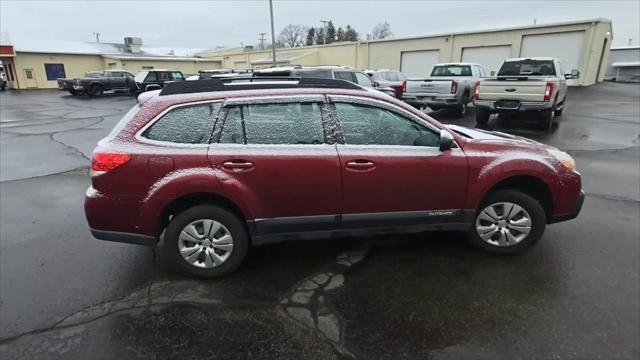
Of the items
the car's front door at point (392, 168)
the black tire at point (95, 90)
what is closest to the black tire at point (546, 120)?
the car's front door at point (392, 168)

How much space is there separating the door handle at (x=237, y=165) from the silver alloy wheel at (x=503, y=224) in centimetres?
230

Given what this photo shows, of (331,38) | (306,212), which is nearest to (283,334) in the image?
(306,212)

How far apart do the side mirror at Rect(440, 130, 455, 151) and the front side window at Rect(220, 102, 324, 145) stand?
1086 mm

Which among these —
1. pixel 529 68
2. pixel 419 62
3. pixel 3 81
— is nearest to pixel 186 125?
pixel 529 68

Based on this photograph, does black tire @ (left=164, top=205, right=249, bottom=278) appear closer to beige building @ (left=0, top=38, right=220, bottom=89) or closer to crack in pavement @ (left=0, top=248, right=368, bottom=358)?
crack in pavement @ (left=0, top=248, right=368, bottom=358)

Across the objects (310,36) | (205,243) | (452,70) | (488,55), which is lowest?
(205,243)

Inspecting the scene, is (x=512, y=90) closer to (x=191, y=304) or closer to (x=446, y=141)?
(x=446, y=141)

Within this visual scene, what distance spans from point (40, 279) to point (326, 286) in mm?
2593

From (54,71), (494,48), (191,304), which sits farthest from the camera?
(54,71)

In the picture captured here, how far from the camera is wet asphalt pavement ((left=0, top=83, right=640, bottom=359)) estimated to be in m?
Answer: 2.78

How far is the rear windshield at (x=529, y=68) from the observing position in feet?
39.2

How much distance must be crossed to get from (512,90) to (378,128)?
27.9 feet

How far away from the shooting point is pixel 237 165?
3451mm

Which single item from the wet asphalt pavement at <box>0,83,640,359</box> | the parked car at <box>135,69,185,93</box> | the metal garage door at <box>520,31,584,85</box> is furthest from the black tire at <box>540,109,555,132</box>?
the parked car at <box>135,69,185,93</box>
